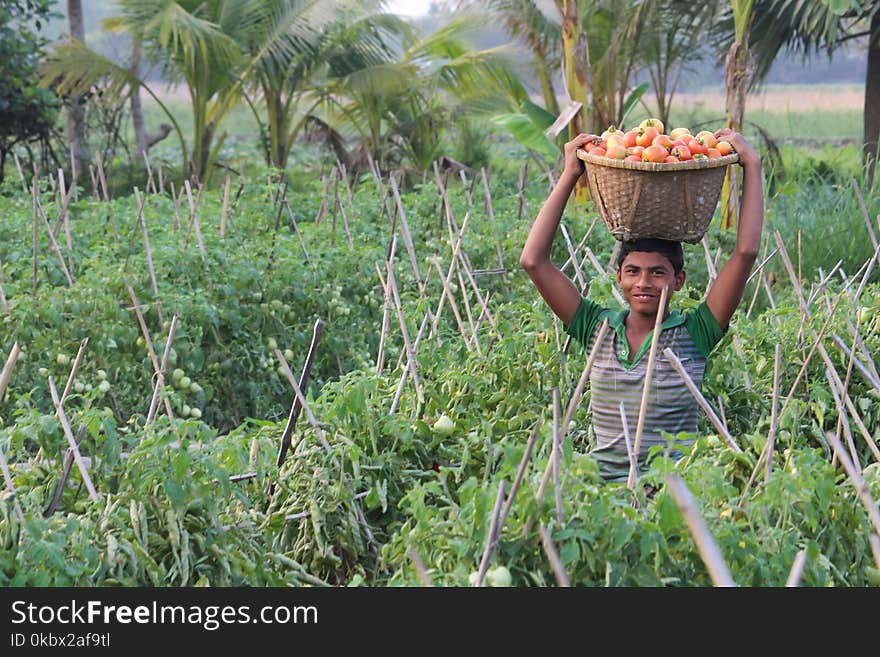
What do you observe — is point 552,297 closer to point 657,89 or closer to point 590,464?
point 590,464

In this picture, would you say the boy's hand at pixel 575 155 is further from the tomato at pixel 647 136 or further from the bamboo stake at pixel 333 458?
the bamboo stake at pixel 333 458

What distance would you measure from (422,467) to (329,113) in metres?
11.2

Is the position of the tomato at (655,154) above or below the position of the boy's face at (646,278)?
above

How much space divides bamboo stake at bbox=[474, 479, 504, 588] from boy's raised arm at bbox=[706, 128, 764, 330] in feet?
3.65

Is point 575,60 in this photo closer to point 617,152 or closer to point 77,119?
point 617,152

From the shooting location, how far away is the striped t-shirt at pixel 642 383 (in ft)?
9.95

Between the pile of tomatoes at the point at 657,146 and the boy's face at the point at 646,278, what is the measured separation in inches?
10.1

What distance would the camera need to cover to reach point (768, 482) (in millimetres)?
2336

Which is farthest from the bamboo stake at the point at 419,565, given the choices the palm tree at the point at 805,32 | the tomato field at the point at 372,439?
the palm tree at the point at 805,32

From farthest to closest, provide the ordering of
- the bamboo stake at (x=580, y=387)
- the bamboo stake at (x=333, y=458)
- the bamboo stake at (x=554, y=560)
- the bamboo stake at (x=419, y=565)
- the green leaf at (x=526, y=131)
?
the green leaf at (x=526, y=131) < the bamboo stake at (x=333, y=458) < the bamboo stake at (x=580, y=387) < the bamboo stake at (x=554, y=560) < the bamboo stake at (x=419, y=565)

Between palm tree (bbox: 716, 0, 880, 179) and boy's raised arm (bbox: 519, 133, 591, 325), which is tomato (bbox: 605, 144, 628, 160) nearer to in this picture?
boy's raised arm (bbox: 519, 133, 591, 325)

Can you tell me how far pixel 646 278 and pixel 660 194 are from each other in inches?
9.3

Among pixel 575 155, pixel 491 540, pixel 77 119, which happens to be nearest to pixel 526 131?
pixel 575 155

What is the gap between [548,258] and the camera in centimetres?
314
